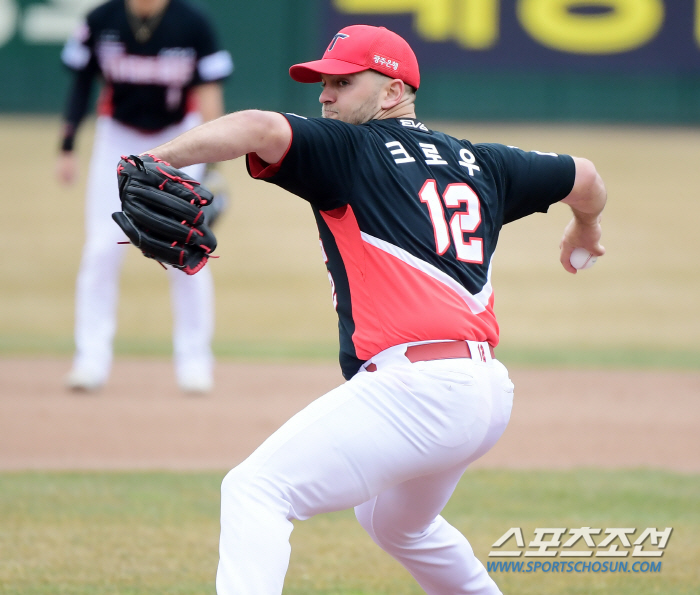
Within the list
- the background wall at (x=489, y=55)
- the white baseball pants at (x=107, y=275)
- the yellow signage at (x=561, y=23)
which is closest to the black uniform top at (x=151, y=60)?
the white baseball pants at (x=107, y=275)

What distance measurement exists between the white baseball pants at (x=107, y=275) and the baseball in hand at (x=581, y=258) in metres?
3.29

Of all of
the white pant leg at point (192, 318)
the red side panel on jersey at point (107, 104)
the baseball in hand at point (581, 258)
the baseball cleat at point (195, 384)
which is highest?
the baseball in hand at point (581, 258)

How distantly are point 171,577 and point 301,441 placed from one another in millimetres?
1401

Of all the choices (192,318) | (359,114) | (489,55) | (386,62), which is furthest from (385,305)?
(489,55)

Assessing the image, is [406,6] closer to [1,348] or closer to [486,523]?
[1,348]

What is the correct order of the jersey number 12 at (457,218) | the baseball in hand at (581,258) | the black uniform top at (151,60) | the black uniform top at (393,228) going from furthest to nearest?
the black uniform top at (151,60)
the baseball in hand at (581,258)
the jersey number 12 at (457,218)
the black uniform top at (393,228)

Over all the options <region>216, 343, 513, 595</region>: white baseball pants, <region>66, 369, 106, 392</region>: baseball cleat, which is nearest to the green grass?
<region>216, 343, 513, 595</region>: white baseball pants

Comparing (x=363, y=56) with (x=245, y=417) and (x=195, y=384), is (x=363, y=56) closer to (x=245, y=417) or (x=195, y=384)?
(x=245, y=417)

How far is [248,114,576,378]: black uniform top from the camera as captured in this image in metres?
2.49

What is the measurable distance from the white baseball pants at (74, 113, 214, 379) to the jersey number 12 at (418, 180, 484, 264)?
11.9 ft

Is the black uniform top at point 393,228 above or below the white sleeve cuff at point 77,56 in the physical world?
above

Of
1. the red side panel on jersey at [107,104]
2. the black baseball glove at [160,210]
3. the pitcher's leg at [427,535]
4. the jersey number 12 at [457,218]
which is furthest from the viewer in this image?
the red side panel on jersey at [107,104]

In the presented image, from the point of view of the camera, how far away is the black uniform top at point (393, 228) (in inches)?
98.0

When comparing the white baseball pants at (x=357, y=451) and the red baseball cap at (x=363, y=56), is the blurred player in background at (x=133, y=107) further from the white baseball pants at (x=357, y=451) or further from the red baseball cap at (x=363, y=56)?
the white baseball pants at (x=357, y=451)
